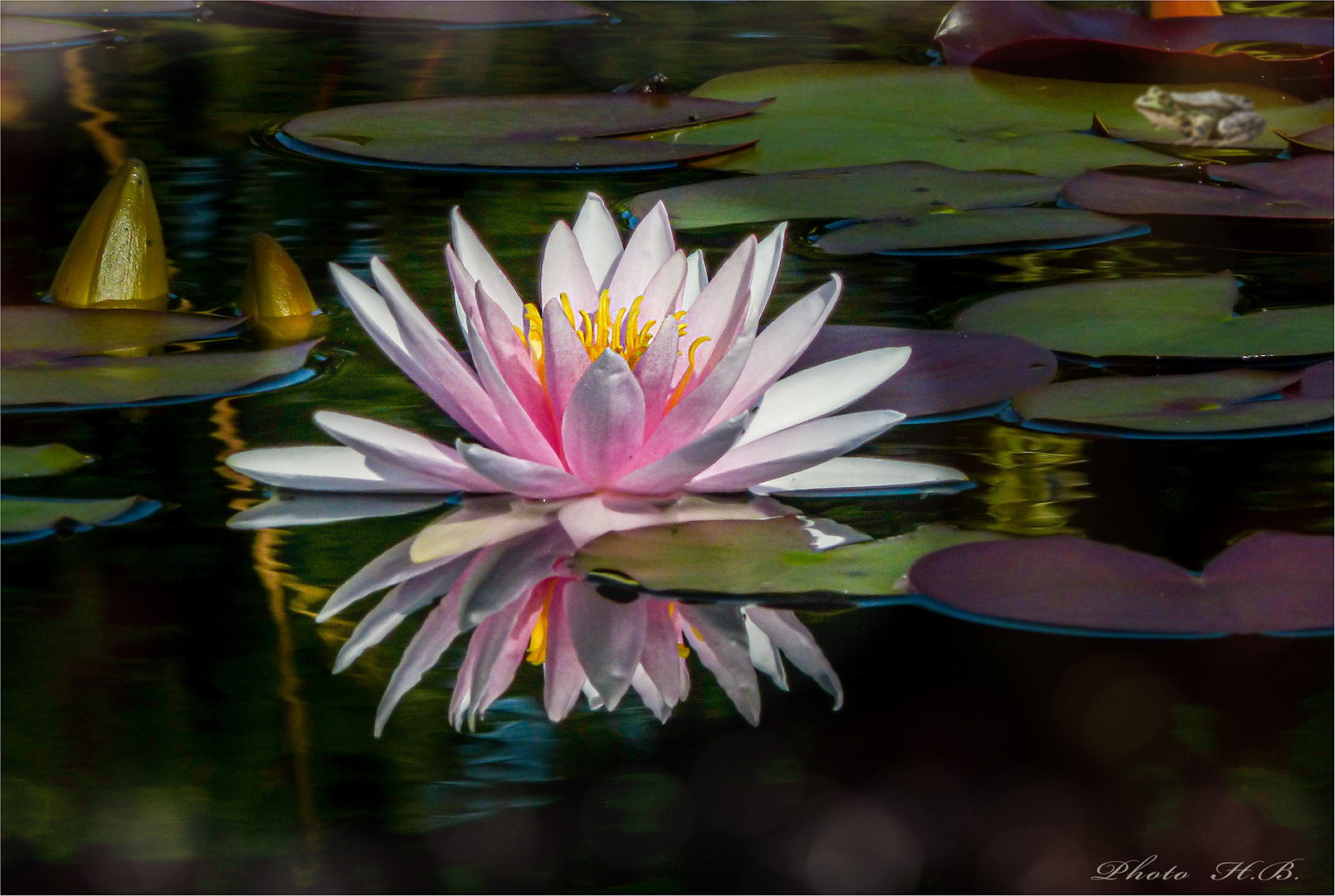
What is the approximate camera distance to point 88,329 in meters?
1.66

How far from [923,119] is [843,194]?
62 cm

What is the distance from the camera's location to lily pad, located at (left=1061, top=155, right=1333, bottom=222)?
2.11 m

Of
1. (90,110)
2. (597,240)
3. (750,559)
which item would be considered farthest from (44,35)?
(750,559)

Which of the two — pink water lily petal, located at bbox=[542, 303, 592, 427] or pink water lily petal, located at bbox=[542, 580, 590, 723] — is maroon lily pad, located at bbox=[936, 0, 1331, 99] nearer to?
pink water lily petal, located at bbox=[542, 303, 592, 427]

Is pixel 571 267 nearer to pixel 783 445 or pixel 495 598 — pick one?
pixel 783 445

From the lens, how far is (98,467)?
1.33 meters

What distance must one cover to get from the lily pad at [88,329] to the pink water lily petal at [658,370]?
0.72m

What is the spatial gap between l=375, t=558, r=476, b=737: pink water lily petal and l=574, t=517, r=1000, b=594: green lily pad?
0.11 meters

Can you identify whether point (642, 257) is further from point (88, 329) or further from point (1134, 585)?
point (88, 329)

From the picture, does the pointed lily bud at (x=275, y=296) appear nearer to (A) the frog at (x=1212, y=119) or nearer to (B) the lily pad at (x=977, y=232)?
(B) the lily pad at (x=977, y=232)

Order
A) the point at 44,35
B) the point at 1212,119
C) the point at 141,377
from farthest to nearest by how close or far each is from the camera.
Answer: the point at 44,35, the point at 1212,119, the point at 141,377

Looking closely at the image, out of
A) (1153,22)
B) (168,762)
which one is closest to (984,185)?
(1153,22)

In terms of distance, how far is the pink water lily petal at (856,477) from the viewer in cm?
128

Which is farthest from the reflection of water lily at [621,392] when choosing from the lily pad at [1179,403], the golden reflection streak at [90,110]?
the golden reflection streak at [90,110]
